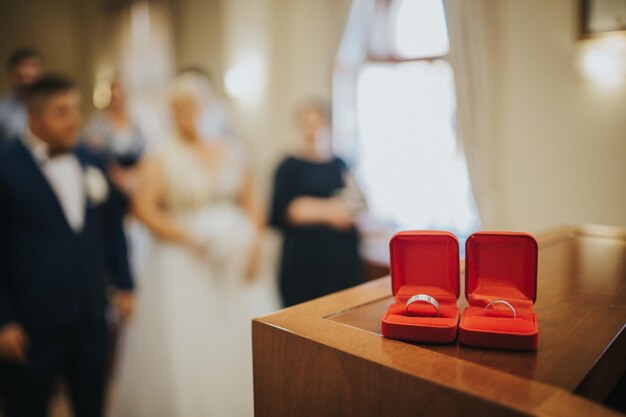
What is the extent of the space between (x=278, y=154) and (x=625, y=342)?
431 centimetres

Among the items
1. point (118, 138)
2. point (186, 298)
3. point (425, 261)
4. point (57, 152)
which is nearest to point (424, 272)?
point (425, 261)

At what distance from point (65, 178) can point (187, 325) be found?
123 cm

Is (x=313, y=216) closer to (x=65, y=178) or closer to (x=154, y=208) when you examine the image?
(x=154, y=208)

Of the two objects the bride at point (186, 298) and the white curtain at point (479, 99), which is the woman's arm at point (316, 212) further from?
the white curtain at point (479, 99)

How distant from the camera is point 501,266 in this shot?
888 millimetres

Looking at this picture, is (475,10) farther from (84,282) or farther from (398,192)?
(84,282)

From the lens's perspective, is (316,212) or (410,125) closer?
(316,212)

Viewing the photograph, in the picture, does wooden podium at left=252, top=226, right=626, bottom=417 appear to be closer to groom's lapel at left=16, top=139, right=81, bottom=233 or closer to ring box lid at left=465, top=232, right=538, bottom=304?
ring box lid at left=465, top=232, right=538, bottom=304

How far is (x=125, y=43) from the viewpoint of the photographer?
549 cm

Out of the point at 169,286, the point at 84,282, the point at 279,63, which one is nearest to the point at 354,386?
the point at 84,282

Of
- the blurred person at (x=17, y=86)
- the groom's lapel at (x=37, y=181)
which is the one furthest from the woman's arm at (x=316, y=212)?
the blurred person at (x=17, y=86)

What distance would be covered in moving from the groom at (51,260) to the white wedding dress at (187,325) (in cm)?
58

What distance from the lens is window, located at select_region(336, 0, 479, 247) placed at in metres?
3.94

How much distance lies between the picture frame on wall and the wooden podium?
2600mm
